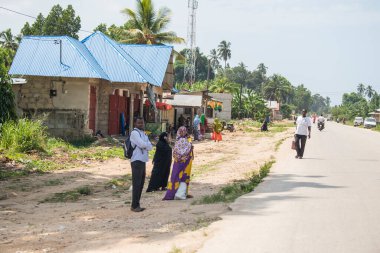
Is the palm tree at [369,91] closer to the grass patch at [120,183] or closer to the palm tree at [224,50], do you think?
the palm tree at [224,50]

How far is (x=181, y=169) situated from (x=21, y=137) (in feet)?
29.6

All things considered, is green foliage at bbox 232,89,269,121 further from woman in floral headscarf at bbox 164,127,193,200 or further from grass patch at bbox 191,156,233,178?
woman in floral headscarf at bbox 164,127,193,200

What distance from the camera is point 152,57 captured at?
29750mm

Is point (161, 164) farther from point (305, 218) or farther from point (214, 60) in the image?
point (214, 60)

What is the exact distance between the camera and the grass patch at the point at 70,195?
1043cm

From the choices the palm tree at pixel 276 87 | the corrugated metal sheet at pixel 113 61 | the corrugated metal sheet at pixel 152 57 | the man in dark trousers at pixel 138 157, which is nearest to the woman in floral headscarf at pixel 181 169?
the man in dark trousers at pixel 138 157

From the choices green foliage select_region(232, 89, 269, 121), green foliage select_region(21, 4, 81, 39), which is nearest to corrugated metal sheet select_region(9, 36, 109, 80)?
green foliage select_region(21, 4, 81, 39)

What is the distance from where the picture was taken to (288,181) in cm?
1159

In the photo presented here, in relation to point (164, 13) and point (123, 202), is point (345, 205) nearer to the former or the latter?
point (123, 202)

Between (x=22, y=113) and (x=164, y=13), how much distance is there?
72.2 ft

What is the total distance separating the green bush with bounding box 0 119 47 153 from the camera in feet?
55.0

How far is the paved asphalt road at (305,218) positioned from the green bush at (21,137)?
8752mm

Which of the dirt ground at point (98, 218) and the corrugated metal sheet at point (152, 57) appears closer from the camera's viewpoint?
the dirt ground at point (98, 218)

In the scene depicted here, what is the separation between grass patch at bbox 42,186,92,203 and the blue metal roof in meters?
11.3
